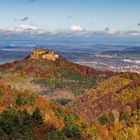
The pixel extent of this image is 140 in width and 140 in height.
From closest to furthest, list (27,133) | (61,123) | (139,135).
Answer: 1. (27,133)
2. (61,123)
3. (139,135)

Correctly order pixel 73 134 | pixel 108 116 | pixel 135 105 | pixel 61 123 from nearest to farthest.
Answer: pixel 73 134
pixel 61 123
pixel 108 116
pixel 135 105

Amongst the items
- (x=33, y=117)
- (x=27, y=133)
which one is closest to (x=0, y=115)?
(x=33, y=117)

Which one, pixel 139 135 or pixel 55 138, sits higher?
pixel 55 138

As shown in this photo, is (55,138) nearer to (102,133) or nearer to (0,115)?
(0,115)

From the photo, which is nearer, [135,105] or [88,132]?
[88,132]

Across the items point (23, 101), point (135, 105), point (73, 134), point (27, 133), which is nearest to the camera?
point (27, 133)

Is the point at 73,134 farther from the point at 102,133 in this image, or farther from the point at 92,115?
the point at 92,115

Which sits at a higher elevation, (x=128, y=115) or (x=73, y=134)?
(x=73, y=134)

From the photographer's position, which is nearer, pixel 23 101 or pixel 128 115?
pixel 23 101

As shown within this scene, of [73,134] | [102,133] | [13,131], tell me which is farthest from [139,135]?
[13,131]
